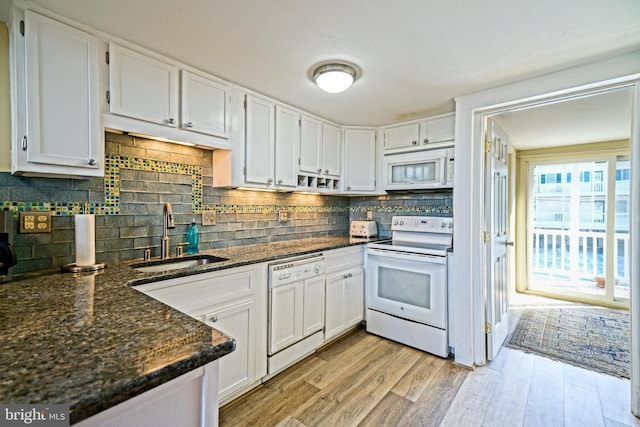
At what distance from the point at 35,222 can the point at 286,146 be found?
5.78 feet

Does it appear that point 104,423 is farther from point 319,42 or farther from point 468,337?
point 468,337

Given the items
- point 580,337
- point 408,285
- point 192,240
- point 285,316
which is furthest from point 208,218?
point 580,337

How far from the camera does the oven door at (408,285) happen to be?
8.36ft

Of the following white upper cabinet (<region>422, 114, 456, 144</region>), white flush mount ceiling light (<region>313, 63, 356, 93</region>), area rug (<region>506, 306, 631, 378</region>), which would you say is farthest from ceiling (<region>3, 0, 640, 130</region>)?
area rug (<region>506, 306, 631, 378</region>)

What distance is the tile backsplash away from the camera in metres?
1.63

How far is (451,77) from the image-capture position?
2074 millimetres

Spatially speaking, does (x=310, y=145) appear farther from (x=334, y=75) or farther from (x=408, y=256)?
(x=408, y=256)

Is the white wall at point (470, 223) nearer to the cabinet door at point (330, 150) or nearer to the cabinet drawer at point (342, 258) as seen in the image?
the cabinet drawer at point (342, 258)

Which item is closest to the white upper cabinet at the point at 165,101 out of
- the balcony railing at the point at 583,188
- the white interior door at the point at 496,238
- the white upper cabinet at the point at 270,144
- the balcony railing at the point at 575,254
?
the white upper cabinet at the point at 270,144

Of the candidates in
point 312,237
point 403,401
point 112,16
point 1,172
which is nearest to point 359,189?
point 312,237

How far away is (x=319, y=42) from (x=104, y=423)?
1.82 m

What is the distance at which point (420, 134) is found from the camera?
2961 millimetres

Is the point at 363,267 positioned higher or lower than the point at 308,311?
higher

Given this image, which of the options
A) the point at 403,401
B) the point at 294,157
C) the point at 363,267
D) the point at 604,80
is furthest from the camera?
the point at 363,267
